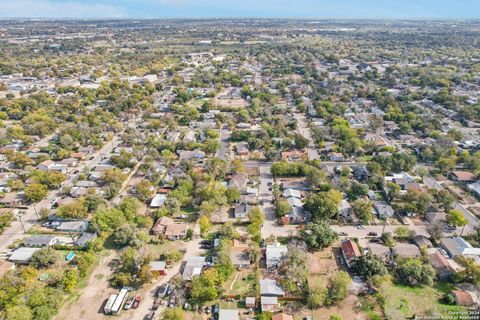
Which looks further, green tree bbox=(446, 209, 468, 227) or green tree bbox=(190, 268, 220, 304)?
green tree bbox=(446, 209, 468, 227)

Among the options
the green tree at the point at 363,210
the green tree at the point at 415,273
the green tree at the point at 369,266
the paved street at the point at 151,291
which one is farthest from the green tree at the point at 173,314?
the green tree at the point at 363,210

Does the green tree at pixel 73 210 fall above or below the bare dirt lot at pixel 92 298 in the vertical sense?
above

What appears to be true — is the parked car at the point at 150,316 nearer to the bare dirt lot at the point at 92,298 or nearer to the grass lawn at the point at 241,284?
the bare dirt lot at the point at 92,298

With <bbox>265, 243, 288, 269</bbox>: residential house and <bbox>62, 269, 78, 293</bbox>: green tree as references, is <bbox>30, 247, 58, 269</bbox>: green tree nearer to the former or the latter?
<bbox>62, 269, 78, 293</bbox>: green tree

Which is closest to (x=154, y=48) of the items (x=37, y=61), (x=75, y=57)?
(x=75, y=57)

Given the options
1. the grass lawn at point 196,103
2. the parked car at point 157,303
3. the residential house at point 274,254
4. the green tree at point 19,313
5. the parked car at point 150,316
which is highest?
the green tree at point 19,313

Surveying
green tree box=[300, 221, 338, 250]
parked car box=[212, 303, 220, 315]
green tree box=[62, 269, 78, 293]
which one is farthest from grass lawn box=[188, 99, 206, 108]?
parked car box=[212, 303, 220, 315]
